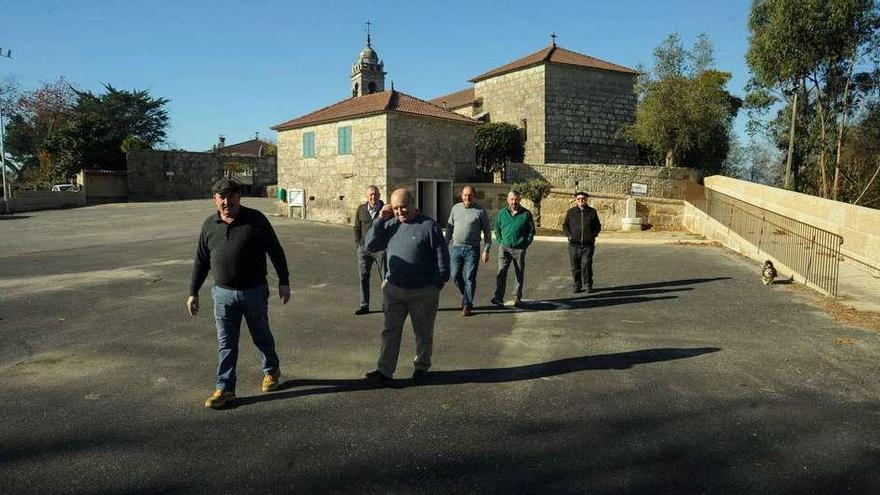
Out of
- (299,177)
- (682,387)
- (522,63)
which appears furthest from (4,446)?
(522,63)

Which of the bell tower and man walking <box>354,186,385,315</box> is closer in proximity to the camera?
man walking <box>354,186,385,315</box>

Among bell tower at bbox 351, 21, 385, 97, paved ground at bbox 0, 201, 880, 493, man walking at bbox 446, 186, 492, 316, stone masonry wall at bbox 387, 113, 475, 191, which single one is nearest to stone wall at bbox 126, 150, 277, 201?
bell tower at bbox 351, 21, 385, 97

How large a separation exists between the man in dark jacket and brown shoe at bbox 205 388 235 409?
655 centimetres

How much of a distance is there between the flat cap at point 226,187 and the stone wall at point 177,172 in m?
37.5

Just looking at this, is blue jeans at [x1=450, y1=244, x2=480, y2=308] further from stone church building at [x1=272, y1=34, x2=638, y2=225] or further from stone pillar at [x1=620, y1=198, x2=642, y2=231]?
stone pillar at [x1=620, y1=198, x2=642, y2=231]

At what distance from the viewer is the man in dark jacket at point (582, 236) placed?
963 cm

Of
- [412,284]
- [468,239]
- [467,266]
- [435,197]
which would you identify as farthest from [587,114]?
[412,284]

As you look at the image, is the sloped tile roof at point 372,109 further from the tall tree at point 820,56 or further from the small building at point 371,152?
the tall tree at point 820,56

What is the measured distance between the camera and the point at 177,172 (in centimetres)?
3856

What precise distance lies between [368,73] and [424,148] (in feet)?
94.4

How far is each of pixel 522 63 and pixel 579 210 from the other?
2645cm

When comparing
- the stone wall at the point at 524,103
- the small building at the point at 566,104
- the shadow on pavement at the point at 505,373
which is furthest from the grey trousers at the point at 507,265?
the stone wall at the point at 524,103

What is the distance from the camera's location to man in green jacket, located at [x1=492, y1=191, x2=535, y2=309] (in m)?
8.48

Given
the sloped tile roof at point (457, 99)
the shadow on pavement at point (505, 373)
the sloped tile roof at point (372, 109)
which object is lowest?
the shadow on pavement at point (505, 373)
